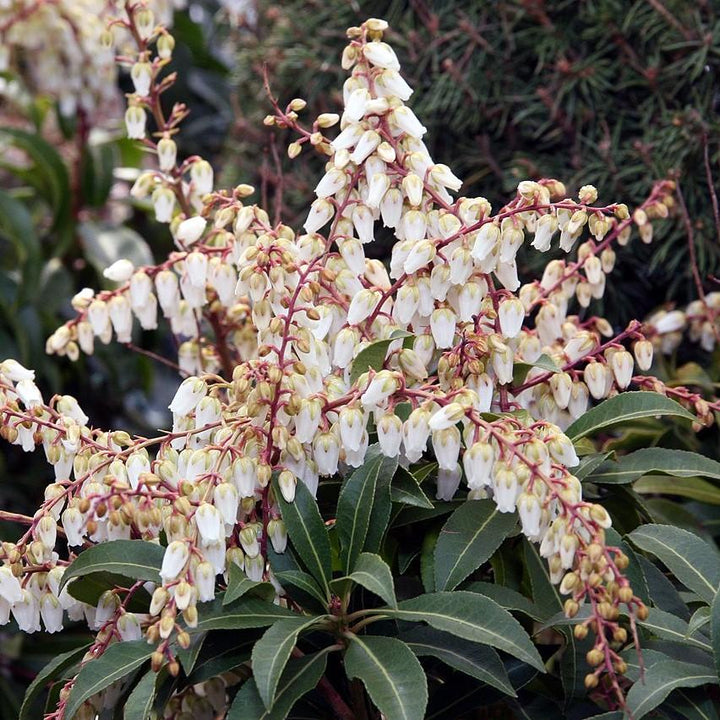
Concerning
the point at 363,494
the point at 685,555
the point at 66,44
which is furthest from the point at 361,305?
the point at 66,44

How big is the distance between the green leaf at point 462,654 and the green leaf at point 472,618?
0.03 m

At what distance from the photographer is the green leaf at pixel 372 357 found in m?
1.05

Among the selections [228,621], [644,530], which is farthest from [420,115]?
Result: [228,621]

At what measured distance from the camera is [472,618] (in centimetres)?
96

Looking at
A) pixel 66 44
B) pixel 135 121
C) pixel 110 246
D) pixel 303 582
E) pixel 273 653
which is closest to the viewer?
pixel 273 653

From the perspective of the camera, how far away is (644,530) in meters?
1.09

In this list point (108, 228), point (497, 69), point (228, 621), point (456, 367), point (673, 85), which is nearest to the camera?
point (228, 621)

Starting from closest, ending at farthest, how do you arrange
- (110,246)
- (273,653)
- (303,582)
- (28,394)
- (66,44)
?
(273,653)
(303,582)
(28,394)
(110,246)
(66,44)

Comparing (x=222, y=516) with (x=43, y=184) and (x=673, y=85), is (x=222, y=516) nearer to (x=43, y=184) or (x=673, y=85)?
(x=673, y=85)

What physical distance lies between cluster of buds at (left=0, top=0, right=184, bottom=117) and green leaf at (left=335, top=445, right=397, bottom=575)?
1609 millimetres

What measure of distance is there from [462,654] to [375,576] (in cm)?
13

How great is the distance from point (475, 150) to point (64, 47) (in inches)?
46.2

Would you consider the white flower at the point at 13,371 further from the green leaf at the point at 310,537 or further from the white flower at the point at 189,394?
the green leaf at the point at 310,537

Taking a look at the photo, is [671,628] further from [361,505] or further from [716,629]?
[361,505]
